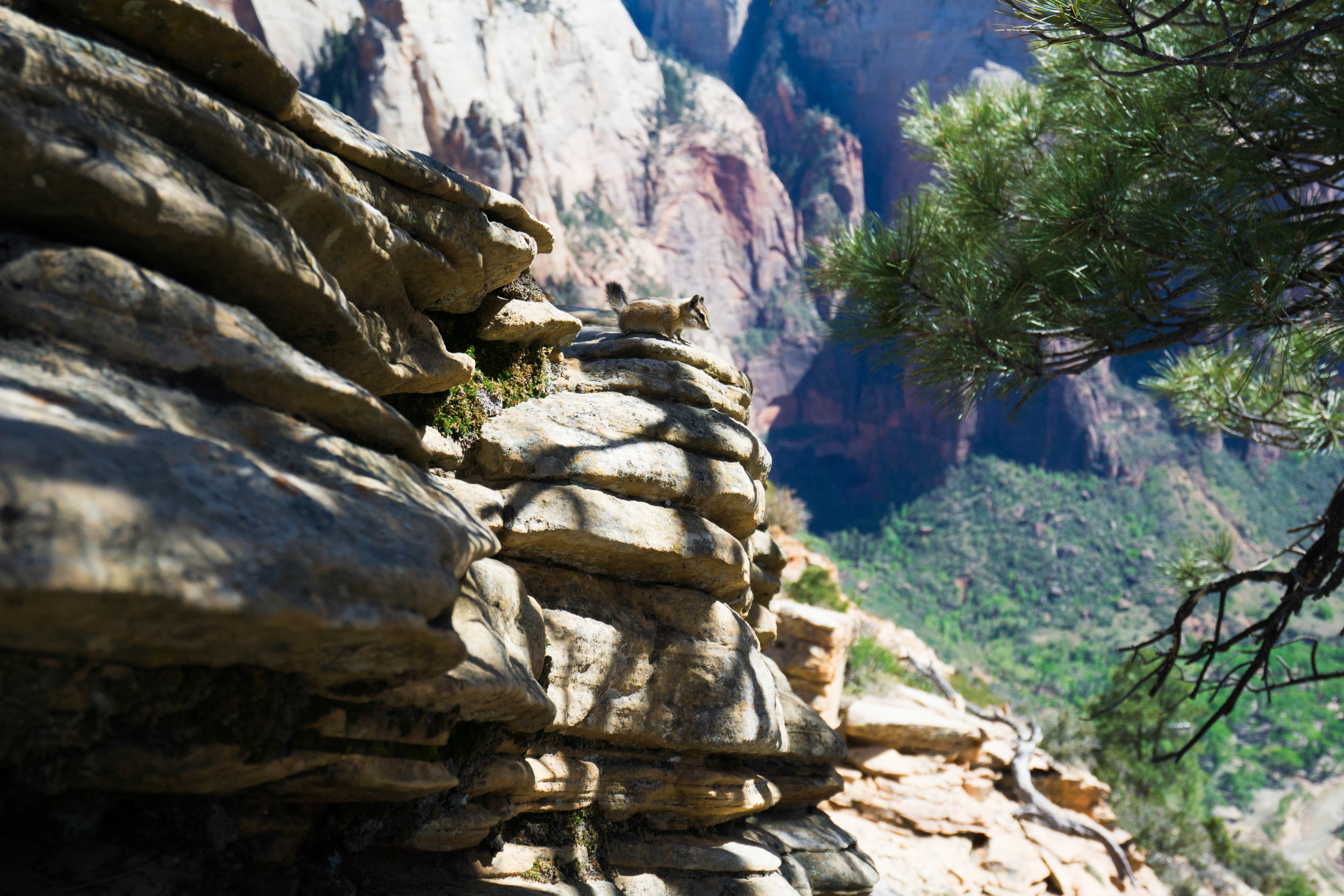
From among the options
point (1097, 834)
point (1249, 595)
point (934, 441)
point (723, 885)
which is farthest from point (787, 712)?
point (934, 441)

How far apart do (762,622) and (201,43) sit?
13.5 feet

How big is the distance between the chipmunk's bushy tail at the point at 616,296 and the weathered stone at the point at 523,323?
101 centimetres

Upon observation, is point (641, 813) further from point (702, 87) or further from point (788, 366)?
point (702, 87)

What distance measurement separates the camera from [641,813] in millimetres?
3557

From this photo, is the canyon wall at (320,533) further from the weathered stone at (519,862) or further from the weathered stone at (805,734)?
the weathered stone at (805,734)

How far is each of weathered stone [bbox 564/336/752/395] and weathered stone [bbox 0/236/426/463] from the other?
7.46ft

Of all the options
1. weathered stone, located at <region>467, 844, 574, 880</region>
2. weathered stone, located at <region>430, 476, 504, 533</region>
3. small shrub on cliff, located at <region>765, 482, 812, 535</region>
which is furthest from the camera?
small shrub on cliff, located at <region>765, 482, 812, 535</region>

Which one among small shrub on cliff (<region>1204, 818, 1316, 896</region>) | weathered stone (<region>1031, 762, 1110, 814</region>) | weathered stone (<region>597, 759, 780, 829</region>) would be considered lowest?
small shrub on cliff (<region>1204, 818, 1316, 896</region>)

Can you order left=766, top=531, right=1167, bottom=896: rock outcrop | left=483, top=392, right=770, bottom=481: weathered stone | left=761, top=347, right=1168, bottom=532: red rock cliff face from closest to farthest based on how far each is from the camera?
left=483, top=392, right=770, bottom=481: weathered stone → left=766, top=531, right=1167, bottom=896: rock outcrop → left=761, top=347, right=1168, bottom=532: red rock cliff face

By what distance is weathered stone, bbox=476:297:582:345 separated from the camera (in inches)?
150

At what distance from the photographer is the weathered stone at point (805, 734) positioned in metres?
4.47

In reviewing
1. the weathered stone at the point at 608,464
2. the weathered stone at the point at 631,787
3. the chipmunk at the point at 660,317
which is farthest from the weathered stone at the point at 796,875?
the chipmunk at the point at 660,317

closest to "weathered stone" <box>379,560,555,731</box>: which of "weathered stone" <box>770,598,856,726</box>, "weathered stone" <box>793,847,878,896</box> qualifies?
"weathered stone" <box>793,847,878,896</box>

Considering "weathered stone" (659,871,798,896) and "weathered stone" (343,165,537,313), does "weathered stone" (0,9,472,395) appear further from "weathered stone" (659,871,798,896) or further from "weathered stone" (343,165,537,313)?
"weathered stone" (659,871,798,896)
